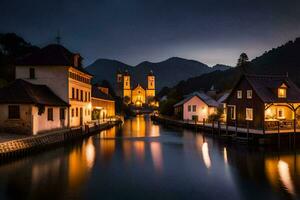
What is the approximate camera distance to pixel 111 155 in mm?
29734

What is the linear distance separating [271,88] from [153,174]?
23195mm

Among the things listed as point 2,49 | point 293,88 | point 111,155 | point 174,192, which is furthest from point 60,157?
point 2,49

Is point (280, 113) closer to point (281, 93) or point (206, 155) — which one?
point (281, 93)

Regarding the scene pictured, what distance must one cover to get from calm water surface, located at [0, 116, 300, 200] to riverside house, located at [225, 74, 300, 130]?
6774 mm

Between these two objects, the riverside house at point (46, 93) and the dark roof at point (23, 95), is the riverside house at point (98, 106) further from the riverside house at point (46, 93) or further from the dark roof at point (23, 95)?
the dark roof at point (23, 95)

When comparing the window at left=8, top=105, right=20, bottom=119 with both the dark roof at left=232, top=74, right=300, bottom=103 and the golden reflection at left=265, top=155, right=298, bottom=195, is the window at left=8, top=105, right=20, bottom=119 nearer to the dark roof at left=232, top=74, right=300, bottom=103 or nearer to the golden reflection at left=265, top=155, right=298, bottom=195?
the golden reflection at left=265, top=155, right=298, bottom=195

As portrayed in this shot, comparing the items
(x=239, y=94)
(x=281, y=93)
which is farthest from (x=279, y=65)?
(x=281, y=93)

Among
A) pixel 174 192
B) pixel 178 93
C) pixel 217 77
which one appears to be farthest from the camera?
pixel 217 77

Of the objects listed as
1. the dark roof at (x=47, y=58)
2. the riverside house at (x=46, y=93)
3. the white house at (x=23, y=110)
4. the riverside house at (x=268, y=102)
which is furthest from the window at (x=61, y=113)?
the riverside house at (x=268, y=102)

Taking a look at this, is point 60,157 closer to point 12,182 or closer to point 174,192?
point 12,182

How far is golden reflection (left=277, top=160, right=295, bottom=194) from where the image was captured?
18.9 meters

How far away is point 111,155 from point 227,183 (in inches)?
509

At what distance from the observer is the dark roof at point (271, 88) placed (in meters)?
37.8

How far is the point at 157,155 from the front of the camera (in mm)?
29969
